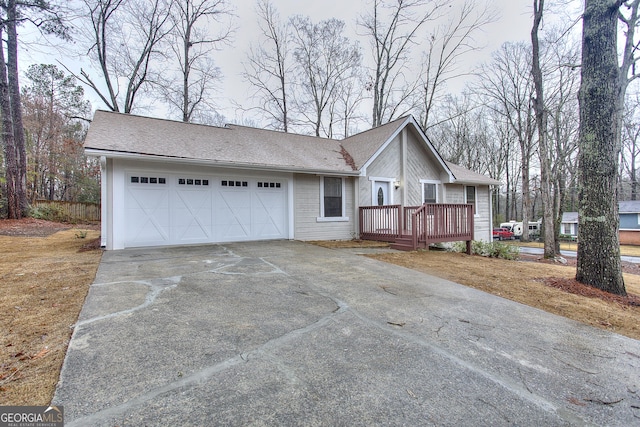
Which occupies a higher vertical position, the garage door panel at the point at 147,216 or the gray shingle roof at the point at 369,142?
the gray shingle roof at the point at 369,142

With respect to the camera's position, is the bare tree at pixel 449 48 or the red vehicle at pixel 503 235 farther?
the red vehicle at pixel 503 235

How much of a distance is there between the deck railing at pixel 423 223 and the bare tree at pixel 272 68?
14.3m

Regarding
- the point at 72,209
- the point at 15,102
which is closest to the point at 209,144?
the point at 15,102

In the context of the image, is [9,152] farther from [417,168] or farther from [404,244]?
[417,168]

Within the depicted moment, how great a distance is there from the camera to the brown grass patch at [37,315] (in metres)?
1.92

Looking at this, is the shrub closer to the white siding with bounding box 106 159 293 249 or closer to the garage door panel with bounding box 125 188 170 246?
the white siding with bounding box 106 159 293 249

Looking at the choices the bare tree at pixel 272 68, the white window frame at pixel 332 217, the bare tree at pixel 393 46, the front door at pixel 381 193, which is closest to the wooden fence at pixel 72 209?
the bare tree at pixel 272 68

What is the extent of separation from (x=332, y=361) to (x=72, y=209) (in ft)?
75.8

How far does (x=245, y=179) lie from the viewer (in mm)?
9555

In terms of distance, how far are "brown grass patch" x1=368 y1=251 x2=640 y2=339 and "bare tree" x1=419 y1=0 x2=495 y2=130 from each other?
17926 mm

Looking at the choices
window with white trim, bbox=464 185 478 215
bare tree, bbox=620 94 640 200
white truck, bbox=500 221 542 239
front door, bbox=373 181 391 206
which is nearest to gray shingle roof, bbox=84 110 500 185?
window with white trim, bbox=464 185 478 215

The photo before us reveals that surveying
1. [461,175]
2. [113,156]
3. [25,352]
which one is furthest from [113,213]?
[461,175]

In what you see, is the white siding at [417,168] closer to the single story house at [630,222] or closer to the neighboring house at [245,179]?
the neighboring house at [245,179]

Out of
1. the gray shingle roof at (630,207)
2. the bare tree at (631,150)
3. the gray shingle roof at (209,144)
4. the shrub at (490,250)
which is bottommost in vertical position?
the shrub at (490,250)
